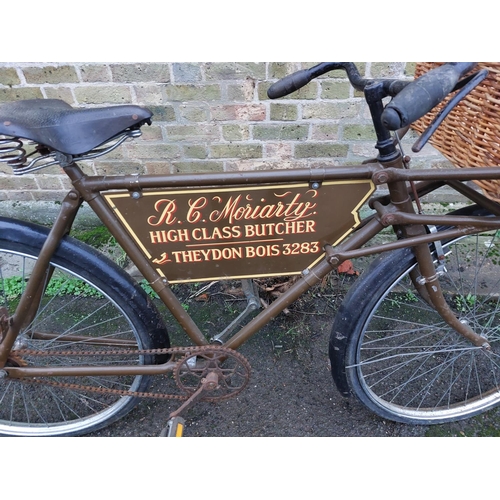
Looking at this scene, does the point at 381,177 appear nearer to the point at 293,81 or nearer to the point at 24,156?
the point at 293,81

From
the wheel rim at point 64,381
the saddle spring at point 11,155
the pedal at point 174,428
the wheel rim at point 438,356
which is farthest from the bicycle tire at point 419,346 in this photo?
the saddle spring at point 11,155

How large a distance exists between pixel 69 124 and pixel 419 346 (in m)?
1.87

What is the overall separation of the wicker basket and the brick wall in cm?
80

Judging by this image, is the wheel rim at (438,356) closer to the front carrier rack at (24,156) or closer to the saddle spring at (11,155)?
the front carrier rack at (24,156)

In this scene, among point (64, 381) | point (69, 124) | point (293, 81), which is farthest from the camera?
point (64, 381)

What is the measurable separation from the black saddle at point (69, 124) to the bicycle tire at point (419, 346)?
994 mm

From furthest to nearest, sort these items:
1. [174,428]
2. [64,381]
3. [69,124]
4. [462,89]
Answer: [64,381] < [174,428] < [69,124] < [462,89]

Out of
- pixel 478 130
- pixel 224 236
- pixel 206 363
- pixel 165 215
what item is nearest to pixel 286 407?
pixel 206 363

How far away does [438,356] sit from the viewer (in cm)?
215

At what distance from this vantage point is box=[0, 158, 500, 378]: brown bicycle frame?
126 centimetres

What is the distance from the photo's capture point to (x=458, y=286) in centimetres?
235

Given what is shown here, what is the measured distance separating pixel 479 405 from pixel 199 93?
2.05 m

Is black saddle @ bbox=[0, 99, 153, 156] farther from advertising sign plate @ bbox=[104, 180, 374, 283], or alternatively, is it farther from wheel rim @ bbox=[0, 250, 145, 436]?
wheel rim @ bbox=[0, 250, 145, 436]

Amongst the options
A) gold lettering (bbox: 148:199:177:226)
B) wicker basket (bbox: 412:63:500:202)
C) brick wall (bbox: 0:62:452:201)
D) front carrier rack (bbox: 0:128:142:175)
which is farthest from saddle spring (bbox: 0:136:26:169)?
wicker basket (bbox: 412:63:500:202)
